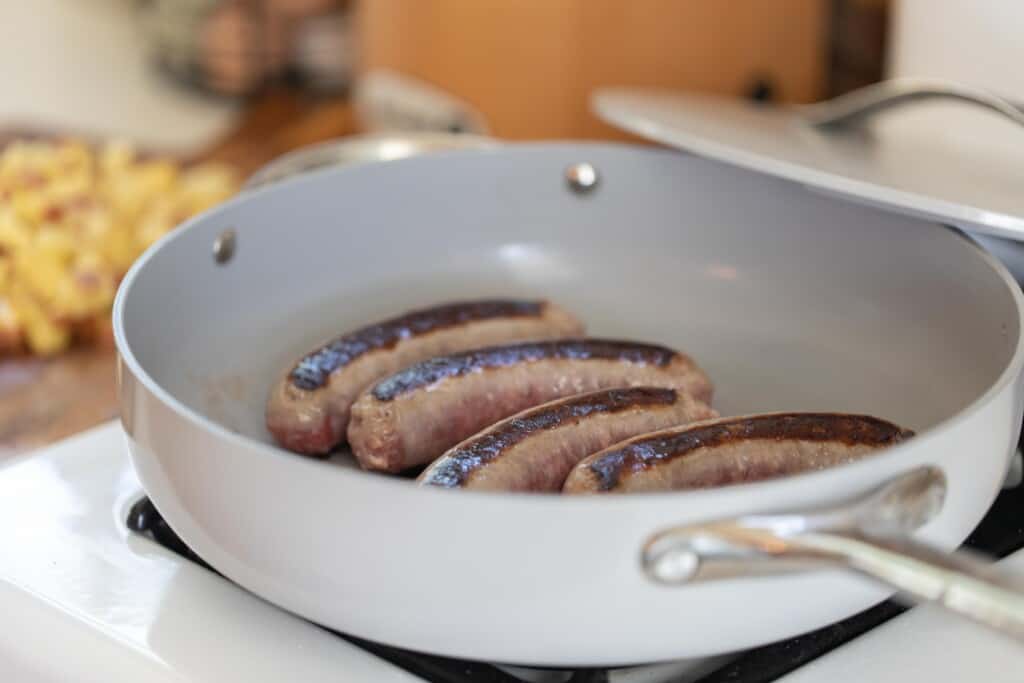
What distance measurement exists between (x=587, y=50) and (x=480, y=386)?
0.96m

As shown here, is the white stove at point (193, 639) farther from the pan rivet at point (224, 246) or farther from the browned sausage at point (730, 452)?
the pan rivet at point (224, 246)

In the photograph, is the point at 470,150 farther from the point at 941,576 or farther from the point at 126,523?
the point at 941,576

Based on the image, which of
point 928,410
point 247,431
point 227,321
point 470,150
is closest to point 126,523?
point 247,431

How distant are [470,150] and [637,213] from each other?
7.6 inches

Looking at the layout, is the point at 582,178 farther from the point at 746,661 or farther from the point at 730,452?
the point at 746,661

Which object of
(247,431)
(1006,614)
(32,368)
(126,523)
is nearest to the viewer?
(1006,614)

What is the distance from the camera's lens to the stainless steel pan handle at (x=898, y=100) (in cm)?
101

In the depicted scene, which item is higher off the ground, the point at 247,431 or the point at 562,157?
the point at 562,157

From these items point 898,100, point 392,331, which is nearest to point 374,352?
point 392,331

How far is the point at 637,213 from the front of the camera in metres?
1.30

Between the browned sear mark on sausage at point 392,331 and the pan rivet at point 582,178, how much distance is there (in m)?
0.22

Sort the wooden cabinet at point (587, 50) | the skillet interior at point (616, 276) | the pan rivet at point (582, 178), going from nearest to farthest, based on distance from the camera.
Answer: the skillet interior at point (616, 276)
the pan rivet at point (582, 178)
the wooden cabinet at point (587, 50)

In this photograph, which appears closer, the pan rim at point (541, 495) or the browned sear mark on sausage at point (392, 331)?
the pan rim at point (541, 495)

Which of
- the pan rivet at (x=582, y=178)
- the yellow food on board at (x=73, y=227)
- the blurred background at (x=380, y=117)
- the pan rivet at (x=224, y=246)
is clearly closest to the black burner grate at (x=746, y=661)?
the pan rivet at (x=224, y=246)
